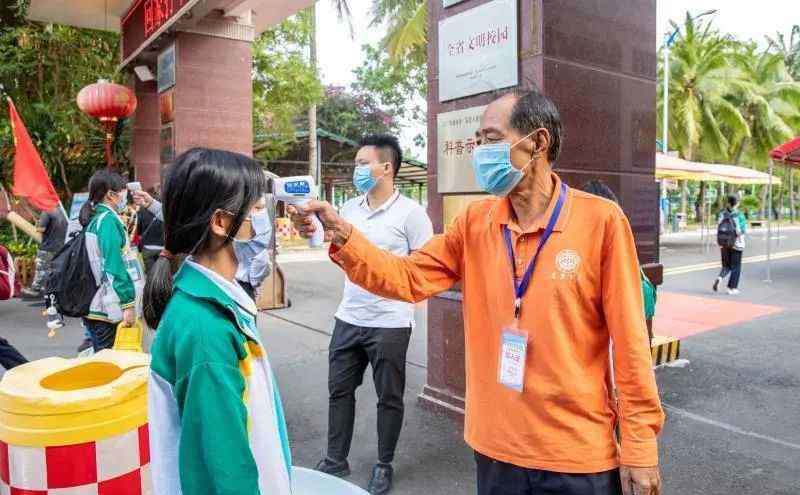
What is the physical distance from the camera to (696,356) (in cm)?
591

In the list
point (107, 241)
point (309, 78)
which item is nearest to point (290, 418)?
point (107, 241)

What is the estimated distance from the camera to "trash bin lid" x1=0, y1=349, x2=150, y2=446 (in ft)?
6.81

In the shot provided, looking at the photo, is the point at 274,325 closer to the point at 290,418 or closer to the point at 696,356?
the point at 290,418

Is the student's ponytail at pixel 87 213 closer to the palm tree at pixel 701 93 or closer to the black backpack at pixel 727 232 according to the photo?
the black backpack at pixel 727 232

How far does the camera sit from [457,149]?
418 centimetres

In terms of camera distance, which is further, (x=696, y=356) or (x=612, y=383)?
(x=696, y=356)

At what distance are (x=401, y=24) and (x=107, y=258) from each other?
14.3m

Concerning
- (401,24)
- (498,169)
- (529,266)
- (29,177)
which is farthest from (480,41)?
(401,24)

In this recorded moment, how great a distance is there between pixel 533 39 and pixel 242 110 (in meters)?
5.39

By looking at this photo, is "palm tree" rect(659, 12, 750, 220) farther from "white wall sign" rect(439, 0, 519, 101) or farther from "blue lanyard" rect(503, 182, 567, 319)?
"blue lanyard" rect(503, 182, 567, 319)

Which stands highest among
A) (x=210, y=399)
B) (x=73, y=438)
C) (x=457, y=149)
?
(x=457, y=149)

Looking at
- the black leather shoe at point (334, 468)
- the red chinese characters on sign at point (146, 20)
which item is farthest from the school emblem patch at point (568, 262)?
the red chinese characters on sign at point (146, 20)

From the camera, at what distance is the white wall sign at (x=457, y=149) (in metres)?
4.07

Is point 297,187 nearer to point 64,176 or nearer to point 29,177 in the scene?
point 29,177
